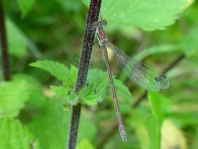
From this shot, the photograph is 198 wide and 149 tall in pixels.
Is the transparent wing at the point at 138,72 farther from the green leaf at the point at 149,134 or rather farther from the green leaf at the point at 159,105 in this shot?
the green leaf at the point at 149,134

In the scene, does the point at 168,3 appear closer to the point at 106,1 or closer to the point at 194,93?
the point at 106,1

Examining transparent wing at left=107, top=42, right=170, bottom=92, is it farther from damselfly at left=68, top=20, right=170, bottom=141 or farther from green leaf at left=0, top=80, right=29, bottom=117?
green leaf at left=0, top=80, right=29, bottom=117

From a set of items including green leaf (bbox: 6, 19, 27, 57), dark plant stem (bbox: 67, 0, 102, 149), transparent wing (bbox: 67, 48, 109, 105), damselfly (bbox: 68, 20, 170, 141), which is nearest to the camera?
dark plant stem (bbox: 67, 0, 102, 149)

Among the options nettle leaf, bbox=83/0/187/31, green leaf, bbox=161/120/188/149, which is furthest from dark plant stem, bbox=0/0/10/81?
green leaf, bbox=161/120/188/149

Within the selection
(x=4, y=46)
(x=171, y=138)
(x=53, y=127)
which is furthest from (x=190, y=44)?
(x=4, y=46)

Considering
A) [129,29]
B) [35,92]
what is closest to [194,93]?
[129,29]
